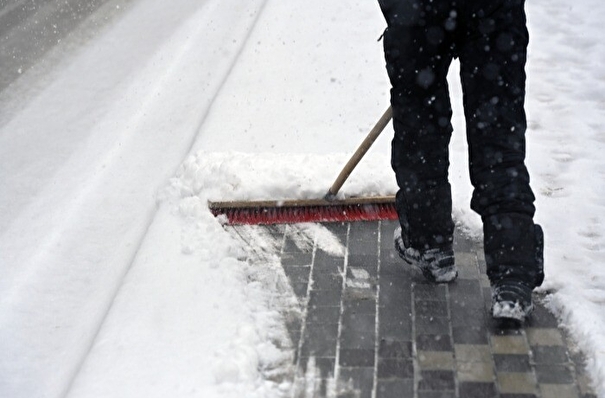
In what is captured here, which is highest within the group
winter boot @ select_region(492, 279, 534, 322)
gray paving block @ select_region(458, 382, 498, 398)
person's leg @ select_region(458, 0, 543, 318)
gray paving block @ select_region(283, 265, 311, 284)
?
person's leg @ select_region(458, 0, 543, 318)

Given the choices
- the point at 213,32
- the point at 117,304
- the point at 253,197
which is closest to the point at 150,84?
the point at 213,32

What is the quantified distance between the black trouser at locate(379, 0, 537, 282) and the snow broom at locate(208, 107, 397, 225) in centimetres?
68

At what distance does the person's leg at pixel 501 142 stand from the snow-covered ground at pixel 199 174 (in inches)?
12.1

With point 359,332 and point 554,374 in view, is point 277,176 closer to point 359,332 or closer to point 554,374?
point 359,332

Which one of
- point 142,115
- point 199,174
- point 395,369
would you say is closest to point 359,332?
point 395,369

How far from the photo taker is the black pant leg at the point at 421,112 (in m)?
3.06

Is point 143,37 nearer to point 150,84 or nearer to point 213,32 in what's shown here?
point 213,32

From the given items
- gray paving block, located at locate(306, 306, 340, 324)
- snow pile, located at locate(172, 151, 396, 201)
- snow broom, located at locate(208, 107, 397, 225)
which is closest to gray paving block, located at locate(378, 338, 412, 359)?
gray paving block, located at locate(306, 306, 340, 324)

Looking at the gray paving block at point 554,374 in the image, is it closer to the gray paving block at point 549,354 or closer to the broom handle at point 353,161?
the gray paving block at point 549,354

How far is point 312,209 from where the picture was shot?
4.02 meters

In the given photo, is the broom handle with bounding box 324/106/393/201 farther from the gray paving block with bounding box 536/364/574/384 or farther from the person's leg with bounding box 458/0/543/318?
the gray paving block with bounding box 536/364/574/384

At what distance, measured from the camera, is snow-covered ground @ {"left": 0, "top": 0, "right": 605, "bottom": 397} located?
3246 mm

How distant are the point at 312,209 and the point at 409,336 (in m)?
1.00

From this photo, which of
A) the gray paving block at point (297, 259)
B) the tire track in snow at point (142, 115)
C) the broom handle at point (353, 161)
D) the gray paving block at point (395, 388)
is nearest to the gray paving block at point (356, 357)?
the gray paving block at point (395, 388)
